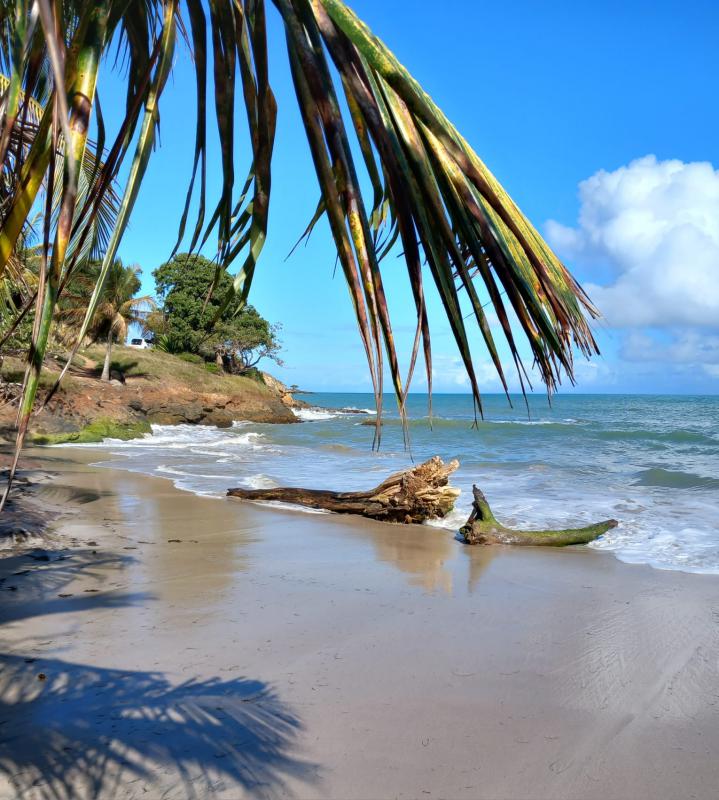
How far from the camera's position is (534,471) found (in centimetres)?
1627

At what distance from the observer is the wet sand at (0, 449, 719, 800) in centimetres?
248

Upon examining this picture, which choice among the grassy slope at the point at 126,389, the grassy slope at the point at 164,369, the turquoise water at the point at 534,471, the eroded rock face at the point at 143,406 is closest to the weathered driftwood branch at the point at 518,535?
the turquoise water at the point at 534,471

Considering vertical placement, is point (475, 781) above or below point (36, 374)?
below

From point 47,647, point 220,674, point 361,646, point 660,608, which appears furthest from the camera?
point 660,608

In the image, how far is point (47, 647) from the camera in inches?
142

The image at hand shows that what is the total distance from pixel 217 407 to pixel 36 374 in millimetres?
31294

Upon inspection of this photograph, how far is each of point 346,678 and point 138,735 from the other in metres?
1.13

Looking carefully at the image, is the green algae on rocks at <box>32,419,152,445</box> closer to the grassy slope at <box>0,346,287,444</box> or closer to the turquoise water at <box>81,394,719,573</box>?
the grassy slope at <box>0,346,287,444</box>

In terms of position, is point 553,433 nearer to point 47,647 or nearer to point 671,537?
point 671,537

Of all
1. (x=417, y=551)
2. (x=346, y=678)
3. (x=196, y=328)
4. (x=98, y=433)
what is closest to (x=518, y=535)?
(x=417, y=551)

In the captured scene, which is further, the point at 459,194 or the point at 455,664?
the point at 455,664

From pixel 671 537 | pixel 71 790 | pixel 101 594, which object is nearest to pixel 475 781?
pixel 71 790

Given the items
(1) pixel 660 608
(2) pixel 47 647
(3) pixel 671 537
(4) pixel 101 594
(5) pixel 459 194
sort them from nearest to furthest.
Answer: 1. (5) pixel 459 194
2. (2) pixel 47 647
3. (4) pixel 101 594
4. (1) pixel 660 608
5. (3) pixel 671 537

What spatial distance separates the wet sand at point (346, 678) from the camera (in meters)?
2.48
